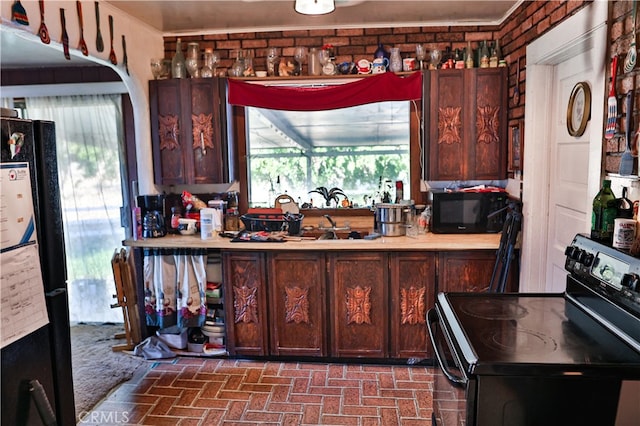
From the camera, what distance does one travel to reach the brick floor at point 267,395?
9.38ft

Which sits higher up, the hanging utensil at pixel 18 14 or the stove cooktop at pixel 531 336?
the hanging utensil at pixel 18 14

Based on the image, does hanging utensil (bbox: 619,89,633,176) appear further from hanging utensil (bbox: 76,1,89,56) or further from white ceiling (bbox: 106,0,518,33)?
hanging utensil (bbox: 76,1,89,56)

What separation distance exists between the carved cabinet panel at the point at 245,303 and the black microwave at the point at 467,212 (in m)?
1.37

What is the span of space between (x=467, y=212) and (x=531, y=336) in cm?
204

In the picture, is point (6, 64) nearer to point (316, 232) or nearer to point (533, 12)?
point (316, 232)

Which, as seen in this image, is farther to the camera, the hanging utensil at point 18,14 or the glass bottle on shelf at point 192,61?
the glass bottle on shelf at point 192,61

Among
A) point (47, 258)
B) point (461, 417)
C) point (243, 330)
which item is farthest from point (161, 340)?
point (461, 417)

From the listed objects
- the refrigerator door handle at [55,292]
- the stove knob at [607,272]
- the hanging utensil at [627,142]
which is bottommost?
the refrigerator door handle at [55,292]

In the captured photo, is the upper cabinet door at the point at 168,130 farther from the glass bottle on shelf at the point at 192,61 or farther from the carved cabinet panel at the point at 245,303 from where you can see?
the carved cabinet panel at the point at 245,303

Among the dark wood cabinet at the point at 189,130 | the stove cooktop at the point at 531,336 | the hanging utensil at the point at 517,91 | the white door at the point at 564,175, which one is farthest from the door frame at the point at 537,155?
the dark wood cabinet at the point at 189,130

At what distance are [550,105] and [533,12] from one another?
607 mm

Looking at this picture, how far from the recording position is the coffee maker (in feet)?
12.2

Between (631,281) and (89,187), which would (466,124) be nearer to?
(631,281)

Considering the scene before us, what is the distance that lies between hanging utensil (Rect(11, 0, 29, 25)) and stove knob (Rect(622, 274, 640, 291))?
2892 millimetres
